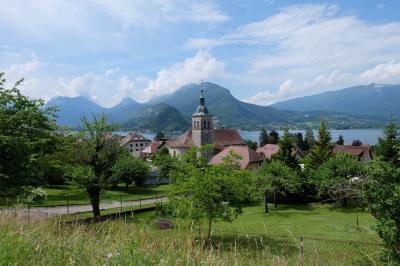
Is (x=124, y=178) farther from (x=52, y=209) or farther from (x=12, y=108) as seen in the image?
(x=12, y=108)

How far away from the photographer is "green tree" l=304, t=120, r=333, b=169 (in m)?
45.2

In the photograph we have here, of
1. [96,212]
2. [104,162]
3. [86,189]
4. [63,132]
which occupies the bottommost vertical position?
[96,212]

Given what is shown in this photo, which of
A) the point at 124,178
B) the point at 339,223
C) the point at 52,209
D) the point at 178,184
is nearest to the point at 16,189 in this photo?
the point at 178,184

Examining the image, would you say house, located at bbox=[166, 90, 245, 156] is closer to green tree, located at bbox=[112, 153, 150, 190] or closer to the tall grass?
green tree, located at bbox=[112, 153, 150, 190]

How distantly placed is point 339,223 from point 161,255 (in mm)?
27713

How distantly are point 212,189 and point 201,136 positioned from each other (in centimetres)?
5413

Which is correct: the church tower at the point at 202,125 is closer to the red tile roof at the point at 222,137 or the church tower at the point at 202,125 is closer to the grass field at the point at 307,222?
the red tile roof at the point at 222,137

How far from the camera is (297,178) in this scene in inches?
1532

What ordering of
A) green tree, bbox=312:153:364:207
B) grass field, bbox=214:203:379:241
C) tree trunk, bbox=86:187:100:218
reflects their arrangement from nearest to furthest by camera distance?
grass field, bbox=214:203:379:241
tree trunk, bbox=86:187:100:218
green tree, bbox=312:153:364:207

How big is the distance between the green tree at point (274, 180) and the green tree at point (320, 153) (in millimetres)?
7977

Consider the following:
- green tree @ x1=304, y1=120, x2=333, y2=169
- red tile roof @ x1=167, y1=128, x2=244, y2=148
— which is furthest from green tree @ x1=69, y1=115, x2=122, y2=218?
red tile roof @ x1=167, y1=128, x2=244, y2=148

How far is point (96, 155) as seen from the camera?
26.6 meters

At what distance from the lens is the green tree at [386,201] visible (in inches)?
385

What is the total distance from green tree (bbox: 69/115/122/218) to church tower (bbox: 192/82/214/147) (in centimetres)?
4705
